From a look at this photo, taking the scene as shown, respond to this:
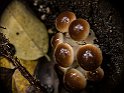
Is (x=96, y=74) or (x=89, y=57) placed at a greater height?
(x=89, y=57)

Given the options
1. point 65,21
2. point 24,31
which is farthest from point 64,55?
point 24,31

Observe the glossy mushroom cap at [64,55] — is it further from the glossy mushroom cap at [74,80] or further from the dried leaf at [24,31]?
the dried leaf at [24,31]

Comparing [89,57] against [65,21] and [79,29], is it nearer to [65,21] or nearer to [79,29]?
[79,29]

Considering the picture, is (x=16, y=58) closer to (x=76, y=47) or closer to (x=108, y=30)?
(x=76, y=47)

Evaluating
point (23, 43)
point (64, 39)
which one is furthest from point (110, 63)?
point (23, 43)

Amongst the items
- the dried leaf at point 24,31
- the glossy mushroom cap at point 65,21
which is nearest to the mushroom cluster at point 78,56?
the glossy mushroom cap at point 65,21

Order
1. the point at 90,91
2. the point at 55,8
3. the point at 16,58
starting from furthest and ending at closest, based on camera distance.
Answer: the point at 55,8
the point at 90,91
the point at 16,58

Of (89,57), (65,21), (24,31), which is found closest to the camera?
(89,57)
